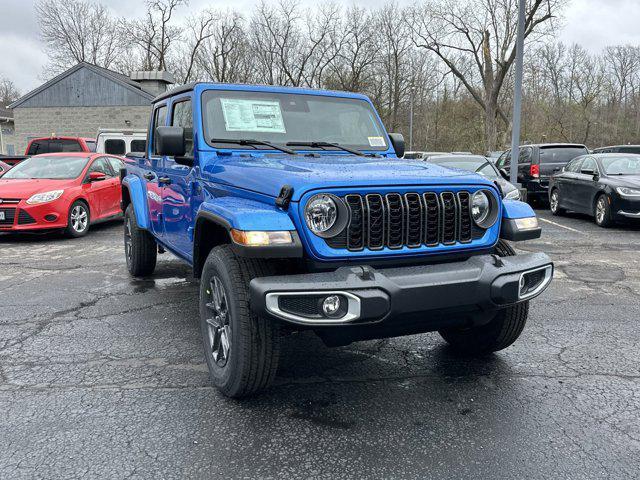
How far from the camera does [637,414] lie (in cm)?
325

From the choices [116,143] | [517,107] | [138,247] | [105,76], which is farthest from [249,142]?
[105,76]

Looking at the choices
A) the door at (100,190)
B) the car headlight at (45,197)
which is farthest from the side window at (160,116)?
the door at (100,190)

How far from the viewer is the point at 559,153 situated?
48.6 ft

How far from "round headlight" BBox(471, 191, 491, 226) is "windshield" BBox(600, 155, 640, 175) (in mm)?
9265

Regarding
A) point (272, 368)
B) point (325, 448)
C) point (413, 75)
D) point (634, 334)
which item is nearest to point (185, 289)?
point (272, 368)

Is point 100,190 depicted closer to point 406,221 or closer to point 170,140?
point 170,140

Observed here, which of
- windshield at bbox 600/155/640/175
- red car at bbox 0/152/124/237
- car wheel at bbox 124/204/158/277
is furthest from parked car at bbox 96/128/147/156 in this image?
windshield at bbox 600/155/640/175

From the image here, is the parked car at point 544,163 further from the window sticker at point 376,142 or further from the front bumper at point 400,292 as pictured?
the front bumper at point 400,292

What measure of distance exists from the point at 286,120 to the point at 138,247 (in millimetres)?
2845

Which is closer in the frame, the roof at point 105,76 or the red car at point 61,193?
the red car at point 61,193

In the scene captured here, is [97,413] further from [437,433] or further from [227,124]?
[227,124]

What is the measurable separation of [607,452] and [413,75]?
1851 inches

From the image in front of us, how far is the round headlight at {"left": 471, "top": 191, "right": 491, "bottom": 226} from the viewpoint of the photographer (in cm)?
342

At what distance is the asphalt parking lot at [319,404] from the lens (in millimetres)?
2752
